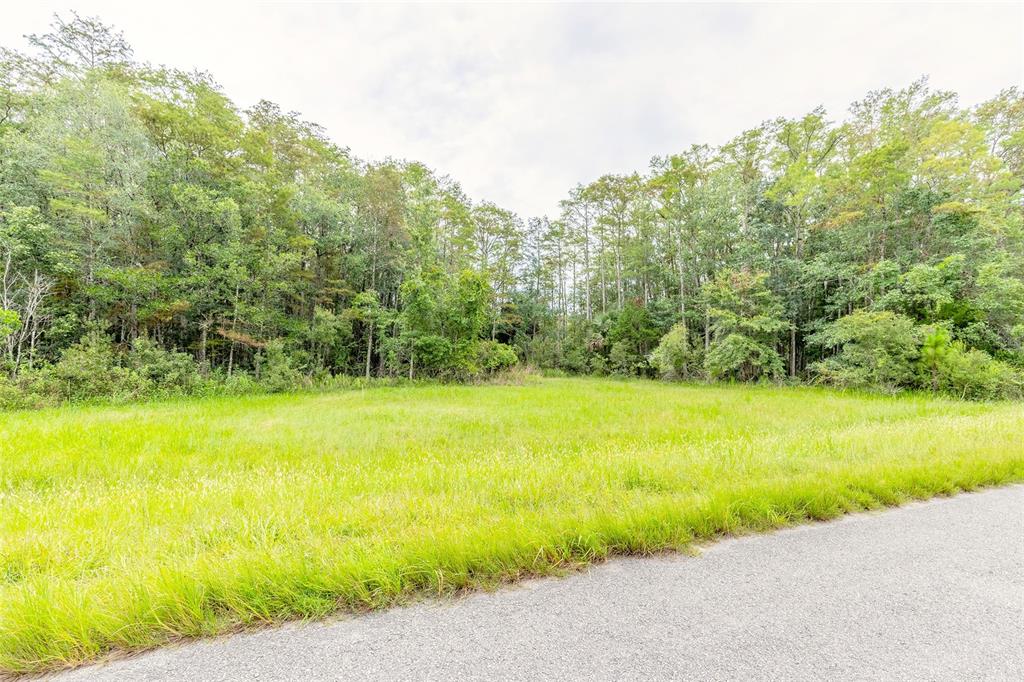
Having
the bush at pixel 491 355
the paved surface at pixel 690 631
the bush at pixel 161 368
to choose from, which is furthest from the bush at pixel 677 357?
the bush at pixel 161 368

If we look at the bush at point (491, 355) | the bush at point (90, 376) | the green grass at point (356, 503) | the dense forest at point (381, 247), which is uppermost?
the dense forest at point (381, 247)

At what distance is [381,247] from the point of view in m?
20.4

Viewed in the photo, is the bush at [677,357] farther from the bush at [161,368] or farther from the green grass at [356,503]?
the bush at [161,368]

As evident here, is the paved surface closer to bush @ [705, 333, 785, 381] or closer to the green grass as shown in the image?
the green grass

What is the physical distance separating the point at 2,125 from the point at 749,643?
76.5 ft

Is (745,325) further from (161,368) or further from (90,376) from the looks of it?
(90,376)

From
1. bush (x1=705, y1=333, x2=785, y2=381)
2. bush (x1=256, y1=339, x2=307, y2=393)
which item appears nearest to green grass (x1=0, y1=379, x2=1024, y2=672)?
bush (x1=256, y1=339, x2=307, y2=393)

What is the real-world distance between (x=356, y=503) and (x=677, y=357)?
20715 mm

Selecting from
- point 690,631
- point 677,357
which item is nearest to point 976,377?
point 677,357

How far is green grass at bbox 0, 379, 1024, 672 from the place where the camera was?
187 centimetres

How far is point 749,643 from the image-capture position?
1.61m

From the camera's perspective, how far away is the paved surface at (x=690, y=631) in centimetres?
148

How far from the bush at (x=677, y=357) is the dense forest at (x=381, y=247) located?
0.50ft

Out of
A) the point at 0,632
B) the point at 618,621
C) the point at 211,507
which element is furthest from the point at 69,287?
the point at 618,621
